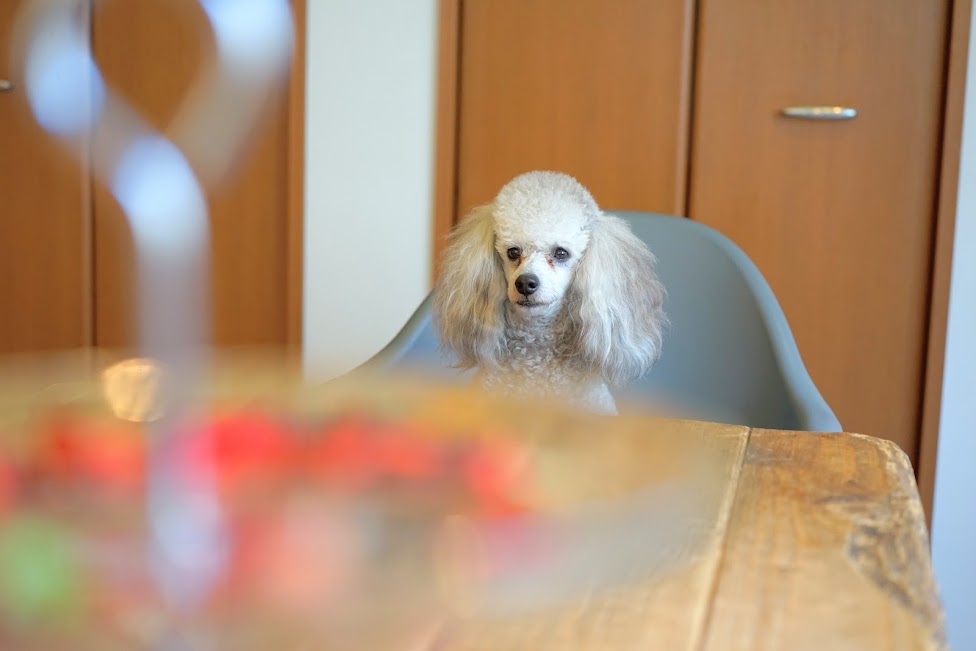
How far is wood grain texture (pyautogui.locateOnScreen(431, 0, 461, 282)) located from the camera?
2.05 meters

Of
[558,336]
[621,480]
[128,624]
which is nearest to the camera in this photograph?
[128,624]

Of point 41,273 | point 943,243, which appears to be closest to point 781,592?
point 943,243

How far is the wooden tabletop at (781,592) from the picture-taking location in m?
0.33

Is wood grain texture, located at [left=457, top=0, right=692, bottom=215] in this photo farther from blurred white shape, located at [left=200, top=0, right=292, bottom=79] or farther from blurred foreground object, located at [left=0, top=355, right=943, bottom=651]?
blurred white shape, located at [left=200, top=0, right=292, bottom=79]

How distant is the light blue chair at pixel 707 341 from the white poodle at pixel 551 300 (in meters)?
0.08

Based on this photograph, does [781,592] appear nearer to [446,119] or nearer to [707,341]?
[707,341]

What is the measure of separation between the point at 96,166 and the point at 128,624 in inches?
6.6

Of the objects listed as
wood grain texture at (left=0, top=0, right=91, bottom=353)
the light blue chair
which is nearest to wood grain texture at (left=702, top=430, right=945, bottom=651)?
the light blue chair

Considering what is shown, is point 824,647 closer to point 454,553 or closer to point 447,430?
point 454,553

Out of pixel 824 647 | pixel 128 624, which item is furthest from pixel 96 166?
pixel 824 647

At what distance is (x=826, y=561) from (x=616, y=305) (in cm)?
77

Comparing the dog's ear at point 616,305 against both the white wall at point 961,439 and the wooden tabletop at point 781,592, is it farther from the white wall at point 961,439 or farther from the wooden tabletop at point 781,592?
the white wall at point 961,439

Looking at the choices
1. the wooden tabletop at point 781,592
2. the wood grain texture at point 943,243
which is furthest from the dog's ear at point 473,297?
the wood grain texture at point 943,243

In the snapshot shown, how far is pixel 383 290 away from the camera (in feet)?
7.09
